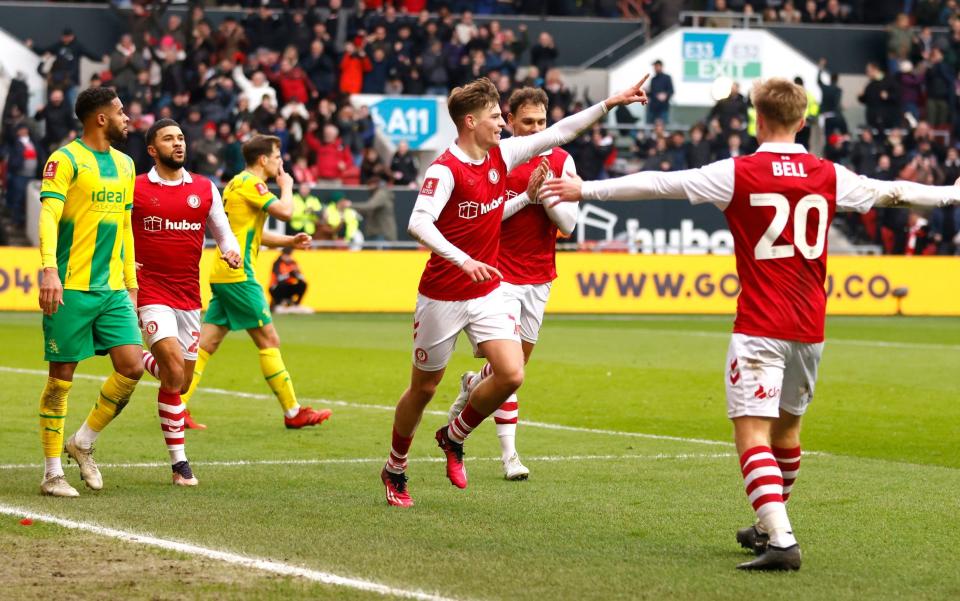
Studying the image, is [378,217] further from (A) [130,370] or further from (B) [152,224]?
(A) [130,370]

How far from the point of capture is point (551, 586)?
255 inches

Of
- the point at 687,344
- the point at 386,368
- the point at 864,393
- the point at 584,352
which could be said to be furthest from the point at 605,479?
the point at 687,344

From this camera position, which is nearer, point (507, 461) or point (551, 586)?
point (551, 586)

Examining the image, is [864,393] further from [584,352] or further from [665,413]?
[584,352]

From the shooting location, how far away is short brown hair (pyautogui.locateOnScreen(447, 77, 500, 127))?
28.0 ft

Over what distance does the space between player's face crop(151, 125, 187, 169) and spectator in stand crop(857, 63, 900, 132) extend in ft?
94.2

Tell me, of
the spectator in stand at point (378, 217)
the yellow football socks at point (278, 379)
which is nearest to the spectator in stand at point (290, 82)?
the spectator in stand at point (378, 217)

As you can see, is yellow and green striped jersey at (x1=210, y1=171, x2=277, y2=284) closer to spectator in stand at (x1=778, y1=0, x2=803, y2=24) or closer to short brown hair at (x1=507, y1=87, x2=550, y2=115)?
short brown hair at (x1=507, y1=87, x2=550, y2=115)

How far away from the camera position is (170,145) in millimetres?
9891

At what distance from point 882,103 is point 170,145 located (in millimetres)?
29135

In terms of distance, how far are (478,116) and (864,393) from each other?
8.27 metres

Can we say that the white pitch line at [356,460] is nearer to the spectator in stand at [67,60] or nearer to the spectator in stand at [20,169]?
the spectator in stand at [20,169]

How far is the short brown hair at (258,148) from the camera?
40.6 ft

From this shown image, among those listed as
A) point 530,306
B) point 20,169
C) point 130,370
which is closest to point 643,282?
point 20,169
